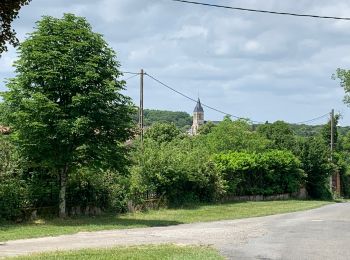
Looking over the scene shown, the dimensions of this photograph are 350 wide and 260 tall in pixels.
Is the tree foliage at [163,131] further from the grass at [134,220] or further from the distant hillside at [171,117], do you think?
the grass at [134,220]

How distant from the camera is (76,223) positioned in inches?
Answer: 878

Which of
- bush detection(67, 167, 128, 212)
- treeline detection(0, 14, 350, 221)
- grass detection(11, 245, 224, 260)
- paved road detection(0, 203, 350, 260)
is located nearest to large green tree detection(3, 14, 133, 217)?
treeline detection(0, 14, 350, 221)

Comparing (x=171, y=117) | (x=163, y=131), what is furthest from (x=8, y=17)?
(x=171, y=117)

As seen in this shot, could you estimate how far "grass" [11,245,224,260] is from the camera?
505 inches

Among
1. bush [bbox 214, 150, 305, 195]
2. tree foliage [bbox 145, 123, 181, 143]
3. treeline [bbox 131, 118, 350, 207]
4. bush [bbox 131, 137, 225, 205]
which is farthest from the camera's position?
tree foliage [bbox 145, 123, 181, 143]

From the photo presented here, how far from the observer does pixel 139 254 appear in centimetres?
1348

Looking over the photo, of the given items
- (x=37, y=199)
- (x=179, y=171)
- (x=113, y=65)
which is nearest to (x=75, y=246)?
(x=37, y=199)

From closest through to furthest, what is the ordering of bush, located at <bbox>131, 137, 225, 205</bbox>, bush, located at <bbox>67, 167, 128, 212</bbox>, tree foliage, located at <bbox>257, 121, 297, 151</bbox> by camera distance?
bush, located at <bbox>67, 167, 128, 212</bbox> → bush, located at <bbox>131, 137, 225, 205</bbox> → tree foliage, located at <bbox>257, 121, 297, 151</bbox>

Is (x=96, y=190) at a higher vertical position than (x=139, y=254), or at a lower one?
higher

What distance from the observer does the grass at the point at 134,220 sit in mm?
19609

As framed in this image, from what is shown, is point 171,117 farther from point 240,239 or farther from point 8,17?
point 8,17

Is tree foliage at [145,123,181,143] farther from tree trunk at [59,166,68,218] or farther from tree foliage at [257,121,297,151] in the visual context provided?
tree trunk at [59,166,68,218]

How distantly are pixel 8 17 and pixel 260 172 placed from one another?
3541 cm

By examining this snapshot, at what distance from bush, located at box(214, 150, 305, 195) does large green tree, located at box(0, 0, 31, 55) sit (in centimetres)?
2948
